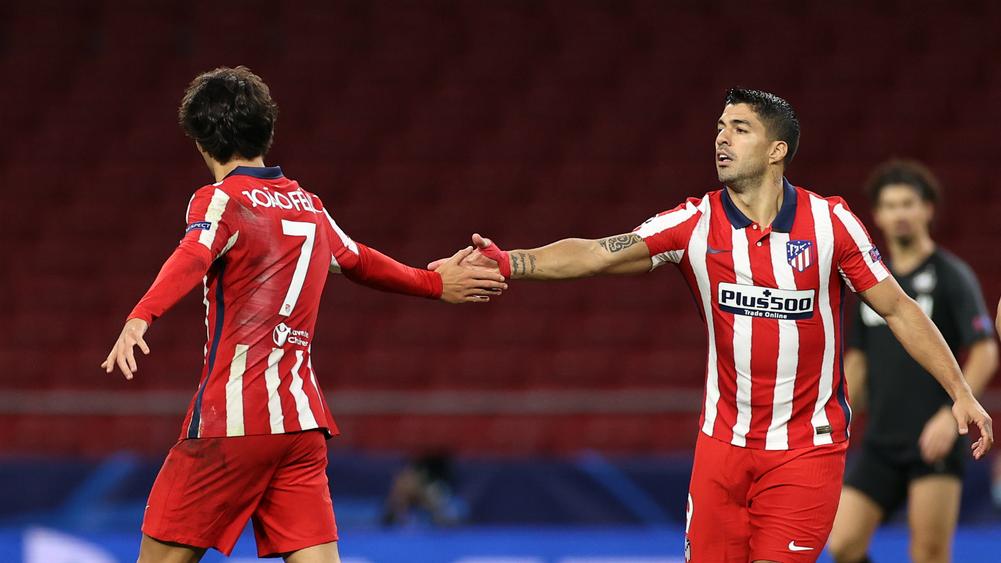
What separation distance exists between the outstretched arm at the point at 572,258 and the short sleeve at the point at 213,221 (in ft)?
3.09

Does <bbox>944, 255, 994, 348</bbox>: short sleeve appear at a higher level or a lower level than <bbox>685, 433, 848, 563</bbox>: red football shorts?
higher

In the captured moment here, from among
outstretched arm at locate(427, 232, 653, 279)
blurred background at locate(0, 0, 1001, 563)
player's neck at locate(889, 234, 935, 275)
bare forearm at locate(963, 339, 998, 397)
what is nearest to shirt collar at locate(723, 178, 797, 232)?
outstretched arm at locate(427, 232, 653, 279)

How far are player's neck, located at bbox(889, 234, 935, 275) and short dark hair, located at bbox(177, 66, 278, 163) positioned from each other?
3177mm

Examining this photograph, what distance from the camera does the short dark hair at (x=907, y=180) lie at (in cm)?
590

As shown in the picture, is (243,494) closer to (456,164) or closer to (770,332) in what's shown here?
(770,332)

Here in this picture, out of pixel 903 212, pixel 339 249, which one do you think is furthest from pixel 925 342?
pixel 339 249

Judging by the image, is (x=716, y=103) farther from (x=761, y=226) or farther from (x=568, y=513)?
(x=761, y=226)

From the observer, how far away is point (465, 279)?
467 cm

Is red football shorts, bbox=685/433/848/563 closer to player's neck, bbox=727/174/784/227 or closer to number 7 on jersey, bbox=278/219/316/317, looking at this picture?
player's neck, bbox=727/174/784/227

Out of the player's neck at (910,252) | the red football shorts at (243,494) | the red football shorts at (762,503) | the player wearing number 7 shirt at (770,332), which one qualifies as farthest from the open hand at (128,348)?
the player's neck at (910,252)

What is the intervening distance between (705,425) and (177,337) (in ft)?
25.1

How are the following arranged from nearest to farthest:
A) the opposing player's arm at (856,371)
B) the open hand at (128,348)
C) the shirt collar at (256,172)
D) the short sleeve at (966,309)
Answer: the open hand at (128,348)
the shirt collar at (256,172)
the short sleeve at (966,309)
the opposing player's arm at (856,371)

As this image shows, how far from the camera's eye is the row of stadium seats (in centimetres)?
1131

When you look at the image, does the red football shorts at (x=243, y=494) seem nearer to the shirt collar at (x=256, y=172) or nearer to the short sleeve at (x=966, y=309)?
the shirt collar at (x=256, y=172)
